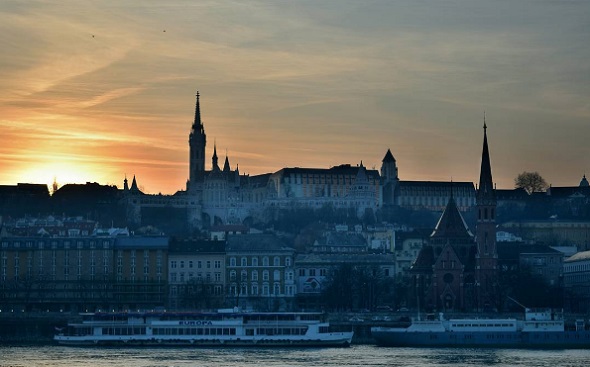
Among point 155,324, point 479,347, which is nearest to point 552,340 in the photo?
point 479,347

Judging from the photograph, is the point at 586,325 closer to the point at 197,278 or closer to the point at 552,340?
the point at 552,340

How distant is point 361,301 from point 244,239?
1060 centimetres

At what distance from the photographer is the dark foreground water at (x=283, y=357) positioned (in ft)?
326

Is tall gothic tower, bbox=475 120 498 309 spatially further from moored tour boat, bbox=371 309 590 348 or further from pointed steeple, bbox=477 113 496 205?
moored tour boat, bbox=371 309 590 348

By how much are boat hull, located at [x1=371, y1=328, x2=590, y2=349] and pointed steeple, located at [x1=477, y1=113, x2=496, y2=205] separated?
1182 inches

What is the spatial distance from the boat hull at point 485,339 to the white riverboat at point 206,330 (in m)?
2.87

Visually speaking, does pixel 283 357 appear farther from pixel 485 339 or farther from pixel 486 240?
pixel 486 240

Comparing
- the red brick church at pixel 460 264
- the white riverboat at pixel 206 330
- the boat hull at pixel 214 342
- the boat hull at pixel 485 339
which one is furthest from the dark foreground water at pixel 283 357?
the red brick church at pixel 460 264

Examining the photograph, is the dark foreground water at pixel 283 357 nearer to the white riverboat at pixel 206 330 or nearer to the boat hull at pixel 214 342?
the boat hull at pixel 214 342

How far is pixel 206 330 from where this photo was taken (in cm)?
11506

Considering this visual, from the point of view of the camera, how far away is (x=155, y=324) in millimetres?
115625

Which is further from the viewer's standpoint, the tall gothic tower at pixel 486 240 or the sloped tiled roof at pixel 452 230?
the sloped tiled roof at pixel 452 230

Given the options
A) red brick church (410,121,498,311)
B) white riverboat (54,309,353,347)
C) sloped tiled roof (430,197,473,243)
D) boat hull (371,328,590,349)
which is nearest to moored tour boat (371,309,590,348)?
boat hull (371,328,590,349)

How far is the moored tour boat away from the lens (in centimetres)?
11656
